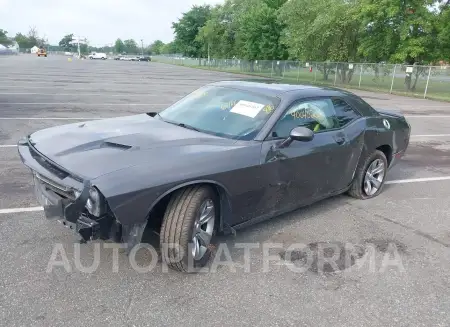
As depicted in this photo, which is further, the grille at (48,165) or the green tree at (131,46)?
the green tree at (131,46)

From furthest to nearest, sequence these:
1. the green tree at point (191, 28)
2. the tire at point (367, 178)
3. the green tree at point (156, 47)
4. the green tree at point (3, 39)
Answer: the green tree at point (156, 47) → the green tree at point (3, 39) → the green tree at point (191, 28) → the tire at point (367, 178)

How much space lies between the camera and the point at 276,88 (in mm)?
4258

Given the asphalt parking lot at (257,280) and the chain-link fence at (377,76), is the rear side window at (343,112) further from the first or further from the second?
the chain-link fence at (377,76)

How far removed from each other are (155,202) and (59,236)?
134 cm

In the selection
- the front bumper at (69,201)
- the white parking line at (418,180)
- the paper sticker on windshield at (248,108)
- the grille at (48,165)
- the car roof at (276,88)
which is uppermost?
the car roof at (276,88)

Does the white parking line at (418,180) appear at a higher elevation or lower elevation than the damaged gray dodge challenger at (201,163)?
lower

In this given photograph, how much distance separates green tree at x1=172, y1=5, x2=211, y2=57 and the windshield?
2490 inches

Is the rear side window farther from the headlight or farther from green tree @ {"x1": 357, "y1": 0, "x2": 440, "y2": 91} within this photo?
green tree @ {"x1": 357, "y1": 0, "x2": 440, "y2": 91}

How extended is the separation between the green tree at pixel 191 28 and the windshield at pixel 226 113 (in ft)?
207

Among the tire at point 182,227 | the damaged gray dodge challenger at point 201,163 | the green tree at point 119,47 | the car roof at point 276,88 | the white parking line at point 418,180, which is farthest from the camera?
the green tree at point 119,47

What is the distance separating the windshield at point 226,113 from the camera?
376cm

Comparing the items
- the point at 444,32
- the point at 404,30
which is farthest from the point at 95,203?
the point at 444,32

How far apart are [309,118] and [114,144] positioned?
2035 mm

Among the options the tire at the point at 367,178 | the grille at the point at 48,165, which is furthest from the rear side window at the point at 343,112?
the grille at the point at 48,165
